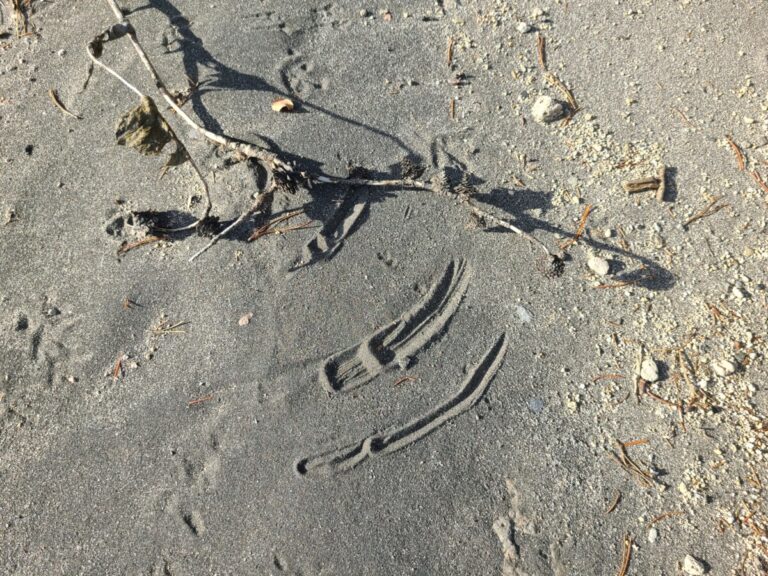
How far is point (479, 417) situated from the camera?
246cm

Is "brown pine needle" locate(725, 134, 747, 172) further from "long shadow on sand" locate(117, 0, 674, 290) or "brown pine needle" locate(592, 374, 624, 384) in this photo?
"brown pine needle" locate(592, 374, 624, 384)

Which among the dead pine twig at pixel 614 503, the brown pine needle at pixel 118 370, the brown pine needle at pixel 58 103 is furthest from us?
the brown pine needle at pixel 58 103

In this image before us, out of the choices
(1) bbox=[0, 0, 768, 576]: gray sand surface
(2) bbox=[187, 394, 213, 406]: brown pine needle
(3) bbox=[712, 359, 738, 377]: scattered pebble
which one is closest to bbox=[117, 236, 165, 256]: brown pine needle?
(1) bbox=[0, 0, 768, 576]: gray sand surface

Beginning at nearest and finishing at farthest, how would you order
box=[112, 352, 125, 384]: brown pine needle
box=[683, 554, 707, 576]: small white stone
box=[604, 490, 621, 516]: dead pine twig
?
box=[683, 554, 707, 576]: small white stone < box=[604, 490, 621, 516]: dead pine twig < box=[112, 352, 125, 384]: brown pine needle

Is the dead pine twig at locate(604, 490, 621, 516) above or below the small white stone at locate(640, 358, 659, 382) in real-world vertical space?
below

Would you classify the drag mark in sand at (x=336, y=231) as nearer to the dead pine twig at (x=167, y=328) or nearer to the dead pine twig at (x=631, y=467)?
the dead pine twig at (x=167, y=328)

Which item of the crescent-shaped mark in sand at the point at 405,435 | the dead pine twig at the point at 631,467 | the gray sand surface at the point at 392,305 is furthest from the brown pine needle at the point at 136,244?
the dead pine twig at the point at 631,467

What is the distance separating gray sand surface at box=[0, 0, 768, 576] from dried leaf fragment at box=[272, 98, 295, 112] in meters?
0.05

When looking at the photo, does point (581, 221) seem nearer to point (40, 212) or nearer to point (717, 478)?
point (717, 478)

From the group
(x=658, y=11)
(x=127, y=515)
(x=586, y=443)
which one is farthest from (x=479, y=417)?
(x=658, y=11)

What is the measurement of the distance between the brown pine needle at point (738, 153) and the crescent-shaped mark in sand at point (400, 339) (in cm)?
171

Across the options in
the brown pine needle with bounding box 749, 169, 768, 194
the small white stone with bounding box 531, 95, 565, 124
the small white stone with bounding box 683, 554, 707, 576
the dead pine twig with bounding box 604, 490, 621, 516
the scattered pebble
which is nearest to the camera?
the small white stone with bounding box 683, 554, 707, 576

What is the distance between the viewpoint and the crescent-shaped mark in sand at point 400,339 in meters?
2.52

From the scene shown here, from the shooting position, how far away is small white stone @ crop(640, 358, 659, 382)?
2439mm
